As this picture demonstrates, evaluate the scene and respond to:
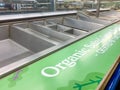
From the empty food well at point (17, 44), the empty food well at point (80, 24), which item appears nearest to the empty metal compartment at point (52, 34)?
the empty food well at point (17, 44)

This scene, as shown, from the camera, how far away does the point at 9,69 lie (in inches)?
31.5

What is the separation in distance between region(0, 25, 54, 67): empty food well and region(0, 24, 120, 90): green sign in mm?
273

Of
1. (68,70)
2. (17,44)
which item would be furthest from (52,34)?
(68,70)

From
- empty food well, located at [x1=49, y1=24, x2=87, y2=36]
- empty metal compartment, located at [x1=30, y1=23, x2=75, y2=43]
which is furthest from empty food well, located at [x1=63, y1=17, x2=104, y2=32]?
empty metal compartment, located at [x1=30, y1=23, x2=75, y2=43]

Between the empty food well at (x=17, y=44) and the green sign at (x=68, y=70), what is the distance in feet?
0.89

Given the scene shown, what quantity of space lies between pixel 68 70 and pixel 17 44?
0.82m

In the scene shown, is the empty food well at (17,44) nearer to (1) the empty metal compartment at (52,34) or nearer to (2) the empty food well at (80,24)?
(1) the empty metal compartment at (52,34)

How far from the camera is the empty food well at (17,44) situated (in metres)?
1.32

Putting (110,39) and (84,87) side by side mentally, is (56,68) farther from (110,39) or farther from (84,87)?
(110,39)

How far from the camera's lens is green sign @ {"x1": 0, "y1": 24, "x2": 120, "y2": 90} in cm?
70

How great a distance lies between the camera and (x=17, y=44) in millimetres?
1517

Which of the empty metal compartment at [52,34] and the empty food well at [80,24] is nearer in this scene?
the empty metal compartment at [52,34]

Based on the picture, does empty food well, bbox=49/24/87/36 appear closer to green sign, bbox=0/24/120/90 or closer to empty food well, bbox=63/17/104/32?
empty food well, bbox=63/17/104/32

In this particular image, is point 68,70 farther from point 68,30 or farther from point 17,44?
point 68,30
